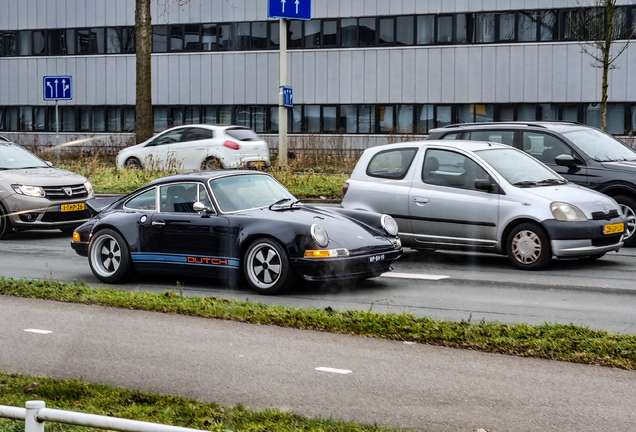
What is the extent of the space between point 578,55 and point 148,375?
3269 centimetres

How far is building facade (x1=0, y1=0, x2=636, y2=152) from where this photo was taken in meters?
37.2

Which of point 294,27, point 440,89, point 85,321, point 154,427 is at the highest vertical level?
point 294,27

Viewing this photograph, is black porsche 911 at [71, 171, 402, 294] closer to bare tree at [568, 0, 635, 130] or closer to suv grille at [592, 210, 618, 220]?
suv grille at [592, 210, 618, 220]

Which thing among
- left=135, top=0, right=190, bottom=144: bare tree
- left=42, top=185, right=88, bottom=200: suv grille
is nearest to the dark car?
left=42, top=185, right=88, bottom=200: suv grille

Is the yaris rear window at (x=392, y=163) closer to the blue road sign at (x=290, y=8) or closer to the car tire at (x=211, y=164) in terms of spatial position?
the blue road sign at (x=290, y=8)

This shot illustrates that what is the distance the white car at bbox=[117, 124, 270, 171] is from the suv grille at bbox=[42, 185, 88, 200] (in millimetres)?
9101

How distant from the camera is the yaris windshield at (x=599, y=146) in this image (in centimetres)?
1436

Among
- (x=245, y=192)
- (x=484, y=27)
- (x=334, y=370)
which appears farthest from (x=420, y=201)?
(x=484, y=27)

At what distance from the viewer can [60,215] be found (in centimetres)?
1589

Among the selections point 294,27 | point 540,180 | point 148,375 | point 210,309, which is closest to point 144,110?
point 294,27

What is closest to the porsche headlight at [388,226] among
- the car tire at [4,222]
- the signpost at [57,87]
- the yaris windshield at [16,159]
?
the car tire at [4,222]

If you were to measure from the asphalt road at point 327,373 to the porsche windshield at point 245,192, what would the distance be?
2337 millimetres

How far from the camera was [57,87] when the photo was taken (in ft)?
86.3

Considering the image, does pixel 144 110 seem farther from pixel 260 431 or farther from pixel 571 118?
pixel 260 431
